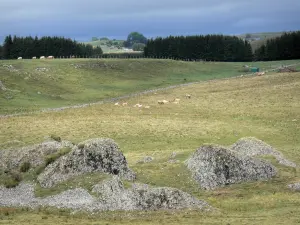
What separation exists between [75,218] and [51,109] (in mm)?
66245

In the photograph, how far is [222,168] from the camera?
172ft

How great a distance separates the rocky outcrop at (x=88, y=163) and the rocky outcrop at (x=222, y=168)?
6.86 metres

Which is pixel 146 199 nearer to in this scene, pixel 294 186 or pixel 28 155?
pixel 294 186

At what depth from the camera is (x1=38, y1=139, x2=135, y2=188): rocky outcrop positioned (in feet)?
160

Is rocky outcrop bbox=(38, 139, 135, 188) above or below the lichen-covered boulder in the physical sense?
above

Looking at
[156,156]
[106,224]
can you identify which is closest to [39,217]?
[106,224]

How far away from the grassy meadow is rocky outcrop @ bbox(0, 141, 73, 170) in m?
4.63

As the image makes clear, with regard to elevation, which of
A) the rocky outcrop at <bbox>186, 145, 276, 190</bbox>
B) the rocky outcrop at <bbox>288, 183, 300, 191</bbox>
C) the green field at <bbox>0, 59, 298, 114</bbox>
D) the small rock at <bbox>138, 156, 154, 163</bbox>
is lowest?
the rocky outcrop at <bbox>288, 183, 300, 191</bbox>

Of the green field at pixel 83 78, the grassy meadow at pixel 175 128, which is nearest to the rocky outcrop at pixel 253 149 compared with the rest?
the grassy meadow at pixel 175 128

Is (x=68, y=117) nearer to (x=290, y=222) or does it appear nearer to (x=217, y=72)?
(x=290, y=222)

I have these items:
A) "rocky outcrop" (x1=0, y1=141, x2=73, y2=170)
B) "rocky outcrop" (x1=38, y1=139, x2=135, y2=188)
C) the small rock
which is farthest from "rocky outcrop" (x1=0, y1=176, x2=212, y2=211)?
the small rock

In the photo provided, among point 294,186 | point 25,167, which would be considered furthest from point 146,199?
point 294,186

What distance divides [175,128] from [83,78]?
70.5 metres

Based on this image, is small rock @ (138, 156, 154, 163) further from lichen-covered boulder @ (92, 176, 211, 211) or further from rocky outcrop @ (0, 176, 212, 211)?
lichen-covered boulder @ (92, 176, 211, 211)
